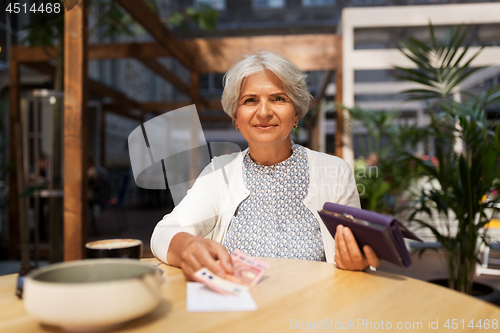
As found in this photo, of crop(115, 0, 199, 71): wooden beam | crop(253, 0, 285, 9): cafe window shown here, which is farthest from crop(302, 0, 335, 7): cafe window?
crop(115, 0, 199, 71): wooden beam

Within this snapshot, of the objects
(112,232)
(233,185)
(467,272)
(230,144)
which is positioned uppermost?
(230,144)

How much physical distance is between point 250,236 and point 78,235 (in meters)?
1.55

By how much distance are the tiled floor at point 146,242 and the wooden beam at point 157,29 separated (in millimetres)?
1653

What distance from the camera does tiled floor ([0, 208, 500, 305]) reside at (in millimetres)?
3422

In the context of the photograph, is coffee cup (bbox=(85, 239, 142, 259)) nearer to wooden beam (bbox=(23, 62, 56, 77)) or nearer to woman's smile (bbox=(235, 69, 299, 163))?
woman's smile (bbox=(235, 69, 299, 163))

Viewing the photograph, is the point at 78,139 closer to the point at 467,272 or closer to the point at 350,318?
the point at 350,318

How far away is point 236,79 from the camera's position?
1318 mm

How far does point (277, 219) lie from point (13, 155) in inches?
161

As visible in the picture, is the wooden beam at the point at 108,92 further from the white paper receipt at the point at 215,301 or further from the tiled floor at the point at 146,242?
the white paper receipt at the point at 215,301

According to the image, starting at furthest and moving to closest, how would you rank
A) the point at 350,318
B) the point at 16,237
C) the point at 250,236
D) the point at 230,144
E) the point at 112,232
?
the point at 112,232 → the point at 16,237 → the point at 230,144 → the point at 250,236 → the point at 350,318

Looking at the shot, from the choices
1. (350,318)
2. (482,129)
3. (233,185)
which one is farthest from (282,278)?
(482,129)

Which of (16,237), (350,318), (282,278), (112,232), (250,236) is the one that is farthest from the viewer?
(112,232)

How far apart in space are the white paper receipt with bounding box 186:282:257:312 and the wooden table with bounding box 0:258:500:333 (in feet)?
0.05

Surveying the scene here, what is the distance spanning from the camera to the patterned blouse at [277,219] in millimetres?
1260
